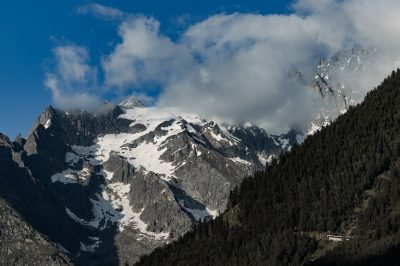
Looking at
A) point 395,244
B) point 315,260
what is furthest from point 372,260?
point 315,260

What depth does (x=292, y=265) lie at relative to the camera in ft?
652

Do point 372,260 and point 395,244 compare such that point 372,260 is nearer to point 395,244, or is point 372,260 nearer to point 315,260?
point 395,244

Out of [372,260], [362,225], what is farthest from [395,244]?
[362,225]

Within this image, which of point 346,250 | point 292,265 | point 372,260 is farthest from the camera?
point 292,265

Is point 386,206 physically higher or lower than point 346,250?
higher

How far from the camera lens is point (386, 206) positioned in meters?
200

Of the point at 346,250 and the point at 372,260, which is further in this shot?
the point at 346,250

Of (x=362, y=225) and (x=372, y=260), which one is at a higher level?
(x=362, y=225)

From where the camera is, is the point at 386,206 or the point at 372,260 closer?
the point at 372,260

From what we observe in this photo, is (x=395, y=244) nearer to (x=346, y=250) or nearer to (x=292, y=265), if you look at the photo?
(x=346, y=250)

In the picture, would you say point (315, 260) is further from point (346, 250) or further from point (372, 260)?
point (372, 260)

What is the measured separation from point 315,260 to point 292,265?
25.2ft

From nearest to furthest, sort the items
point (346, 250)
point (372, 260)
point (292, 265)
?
point (372, 260), point (346, 250), point (292, 265)

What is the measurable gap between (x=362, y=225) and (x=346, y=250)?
51.6 feet
